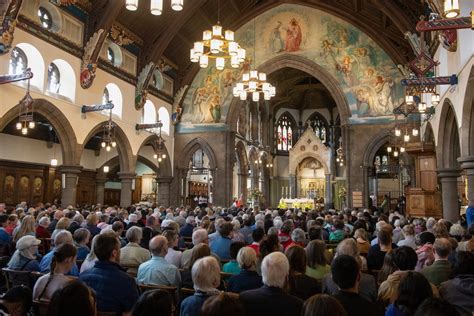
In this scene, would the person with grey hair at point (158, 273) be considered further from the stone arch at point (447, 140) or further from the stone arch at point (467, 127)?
the stone arch at point (447, 140)

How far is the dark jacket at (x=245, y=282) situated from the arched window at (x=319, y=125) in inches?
1547

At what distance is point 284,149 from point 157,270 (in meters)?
37.2

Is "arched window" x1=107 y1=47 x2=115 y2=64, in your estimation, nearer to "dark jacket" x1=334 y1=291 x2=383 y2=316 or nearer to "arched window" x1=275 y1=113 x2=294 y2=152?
"dark jacket" x1=334 y1=291 x2=383 y2=316

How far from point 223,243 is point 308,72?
19.2m

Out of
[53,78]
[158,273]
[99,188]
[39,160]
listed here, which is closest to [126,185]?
[99,188]

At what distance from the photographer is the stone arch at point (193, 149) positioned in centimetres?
2540

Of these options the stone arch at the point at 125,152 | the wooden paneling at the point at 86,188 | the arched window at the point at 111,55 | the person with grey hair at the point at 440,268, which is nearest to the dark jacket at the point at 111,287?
the person with grey hair at the point at 440,268

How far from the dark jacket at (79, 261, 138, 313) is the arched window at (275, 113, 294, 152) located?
3757 centimetres

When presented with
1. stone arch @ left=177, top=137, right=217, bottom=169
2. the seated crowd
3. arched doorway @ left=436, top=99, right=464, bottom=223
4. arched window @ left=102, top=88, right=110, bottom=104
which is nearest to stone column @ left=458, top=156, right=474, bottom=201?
arched doorway @ left=436, top=99, right=464, bottom=223

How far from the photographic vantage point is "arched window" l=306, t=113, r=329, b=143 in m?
42.7

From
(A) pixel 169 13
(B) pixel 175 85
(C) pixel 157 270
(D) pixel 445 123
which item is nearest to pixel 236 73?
(B) pixel 175 85

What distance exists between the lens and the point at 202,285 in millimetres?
3496

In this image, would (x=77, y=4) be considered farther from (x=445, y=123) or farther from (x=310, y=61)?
(x=445, y=123)

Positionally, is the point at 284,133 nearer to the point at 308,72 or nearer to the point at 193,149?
the point at 308,72
